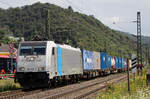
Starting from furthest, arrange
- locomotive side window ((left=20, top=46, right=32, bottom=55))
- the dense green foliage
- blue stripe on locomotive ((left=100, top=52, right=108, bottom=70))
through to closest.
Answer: the dense green foliage, blue stripe on locomotive ((left=100, top=52, right=108, bottom=70)), locomotive side window ((left=20, top=46, right=32, bottom=55))

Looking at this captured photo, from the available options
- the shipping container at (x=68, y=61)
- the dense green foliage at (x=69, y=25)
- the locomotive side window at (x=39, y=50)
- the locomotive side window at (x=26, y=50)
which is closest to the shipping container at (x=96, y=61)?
the shipping container at (x=68, y=61)

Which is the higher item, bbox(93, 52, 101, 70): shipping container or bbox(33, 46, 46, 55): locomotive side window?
bbox(33, 46, 46, 55): locomotive side window

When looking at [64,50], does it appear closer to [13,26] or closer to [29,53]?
[29,53]

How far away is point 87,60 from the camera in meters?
33.6

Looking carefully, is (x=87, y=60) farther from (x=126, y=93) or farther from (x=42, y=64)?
(x=126, y=93)

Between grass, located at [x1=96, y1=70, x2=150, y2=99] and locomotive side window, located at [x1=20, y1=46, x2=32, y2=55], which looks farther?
locomotive side window, located at [x1=20, y1=46, x2=32, y2=55]

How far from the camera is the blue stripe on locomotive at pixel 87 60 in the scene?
32.1 metres

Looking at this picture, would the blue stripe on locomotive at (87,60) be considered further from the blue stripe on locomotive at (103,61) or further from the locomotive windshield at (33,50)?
the locomotive windshield at (33,50)

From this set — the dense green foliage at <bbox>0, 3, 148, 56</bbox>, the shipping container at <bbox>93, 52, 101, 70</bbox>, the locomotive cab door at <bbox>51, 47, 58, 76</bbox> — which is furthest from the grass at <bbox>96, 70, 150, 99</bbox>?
the dense green foliage at <bbox>0, 3, 148, 56</bbox>

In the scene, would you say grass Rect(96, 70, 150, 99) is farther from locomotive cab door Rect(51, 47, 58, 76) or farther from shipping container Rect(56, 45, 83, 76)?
shipping container Rect(56, 45, 83, 76)

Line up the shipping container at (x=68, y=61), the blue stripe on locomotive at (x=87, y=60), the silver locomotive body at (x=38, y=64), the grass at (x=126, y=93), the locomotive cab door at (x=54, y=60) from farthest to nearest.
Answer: the blue stripe on locomotive at (x=87, y=60) → the shipping container at (x=68, y=61) → the locomotive cab door at (x=54, y=60) → the silver locomotive body at (x=38, y=64) → the grass at (x=126, y=93)

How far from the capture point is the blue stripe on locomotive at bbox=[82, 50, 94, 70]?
32094 millimetres

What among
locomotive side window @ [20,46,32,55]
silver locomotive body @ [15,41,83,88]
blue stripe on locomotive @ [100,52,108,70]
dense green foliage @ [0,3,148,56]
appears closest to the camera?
silver locomotive body @ [15,41,83,88]

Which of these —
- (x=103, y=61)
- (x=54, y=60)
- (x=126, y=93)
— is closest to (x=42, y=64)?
(x=54, y=60)
